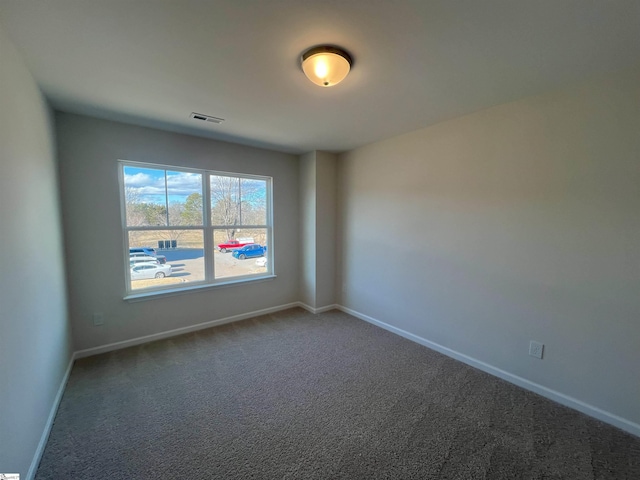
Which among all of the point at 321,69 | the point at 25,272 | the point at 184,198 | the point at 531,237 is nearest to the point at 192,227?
the point at 184,198

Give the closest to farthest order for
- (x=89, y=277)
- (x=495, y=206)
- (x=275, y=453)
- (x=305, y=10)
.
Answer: (x=305, y=10) < (x=275, y=453) < (x=495, y=206) < (x=89, y=277)

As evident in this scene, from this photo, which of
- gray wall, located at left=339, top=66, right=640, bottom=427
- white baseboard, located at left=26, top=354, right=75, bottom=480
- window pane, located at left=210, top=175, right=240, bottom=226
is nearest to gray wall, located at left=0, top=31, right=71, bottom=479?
white baseboard, located at left=26, top=354, right=75, bottom=480

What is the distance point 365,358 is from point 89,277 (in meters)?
2.96

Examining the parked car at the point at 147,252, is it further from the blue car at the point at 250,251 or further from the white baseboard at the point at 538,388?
the white baseboard at the point at 538,388

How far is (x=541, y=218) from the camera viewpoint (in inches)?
86.0

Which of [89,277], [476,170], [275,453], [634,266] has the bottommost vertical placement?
[275,453]

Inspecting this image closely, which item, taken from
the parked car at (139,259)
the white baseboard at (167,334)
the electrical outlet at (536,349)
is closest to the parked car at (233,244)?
the parked car at (139,259)

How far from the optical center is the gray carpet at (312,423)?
1557 millimetres

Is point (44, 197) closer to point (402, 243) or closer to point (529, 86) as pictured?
point (402, 243)

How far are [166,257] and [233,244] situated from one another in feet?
2.80

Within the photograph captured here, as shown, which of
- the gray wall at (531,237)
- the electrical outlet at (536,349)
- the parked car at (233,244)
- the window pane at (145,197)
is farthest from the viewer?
the parked car at (233,244)

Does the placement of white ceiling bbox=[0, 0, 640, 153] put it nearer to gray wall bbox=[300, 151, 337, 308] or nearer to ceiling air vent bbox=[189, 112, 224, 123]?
ceiling air vent bbox=[189, 112, 224, 123]

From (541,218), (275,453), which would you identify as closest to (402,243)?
(541,218)

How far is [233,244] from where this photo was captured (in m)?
3.80
